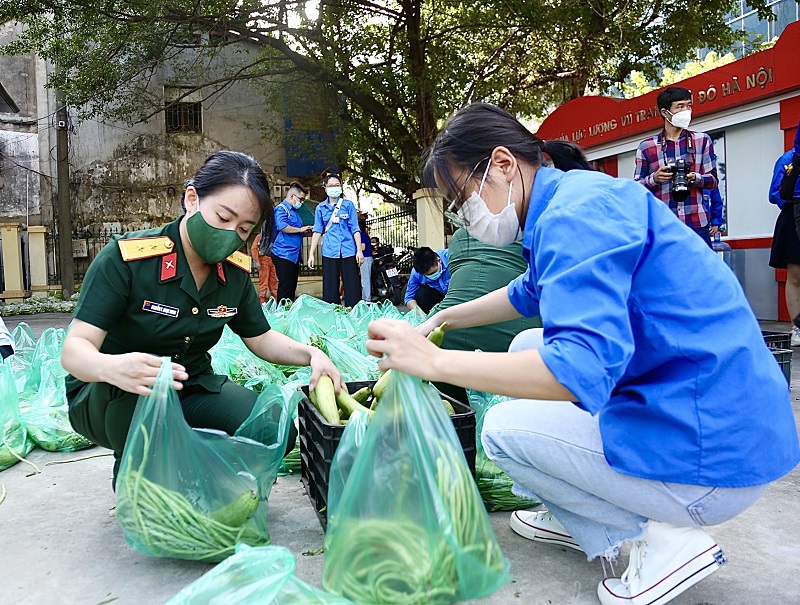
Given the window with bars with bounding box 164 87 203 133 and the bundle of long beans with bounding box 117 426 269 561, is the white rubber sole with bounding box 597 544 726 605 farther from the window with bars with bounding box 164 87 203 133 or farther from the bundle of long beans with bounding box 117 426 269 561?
the window with bars with bounding box 164 87 203 133

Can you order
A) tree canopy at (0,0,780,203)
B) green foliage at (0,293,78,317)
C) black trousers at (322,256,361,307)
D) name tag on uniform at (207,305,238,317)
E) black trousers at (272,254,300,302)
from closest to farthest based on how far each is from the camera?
name tag on uniform at (207,305,238,317), black trousers at (322,256,361,307), black trousers at (272,254,300,302), tree canopy at (0,0,780,203), green foliage at (0,293,78,317)

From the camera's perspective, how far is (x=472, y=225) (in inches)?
70.1

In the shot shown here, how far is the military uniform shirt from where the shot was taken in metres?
2.00

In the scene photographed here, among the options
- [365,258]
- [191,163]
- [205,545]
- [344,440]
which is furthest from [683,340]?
[191,163]

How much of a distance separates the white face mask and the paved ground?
0.88 metres

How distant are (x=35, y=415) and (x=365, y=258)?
789cm

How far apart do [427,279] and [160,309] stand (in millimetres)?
3593

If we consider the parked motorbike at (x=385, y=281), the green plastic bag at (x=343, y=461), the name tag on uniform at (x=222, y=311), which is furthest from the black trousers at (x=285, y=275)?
the green plastic bag at (x=343, y=461)

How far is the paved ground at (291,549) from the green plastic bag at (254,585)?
0.34m

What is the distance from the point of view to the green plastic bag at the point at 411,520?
4.84 feet

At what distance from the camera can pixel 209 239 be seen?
2.09 meters

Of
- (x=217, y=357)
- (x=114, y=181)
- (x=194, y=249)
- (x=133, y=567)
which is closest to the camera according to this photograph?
(x=133, y=567)

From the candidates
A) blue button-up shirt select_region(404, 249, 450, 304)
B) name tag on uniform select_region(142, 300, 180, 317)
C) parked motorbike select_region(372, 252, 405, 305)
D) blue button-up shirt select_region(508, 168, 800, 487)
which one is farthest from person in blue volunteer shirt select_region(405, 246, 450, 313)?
parked motorbike select_region(372, 252, 405, 305)

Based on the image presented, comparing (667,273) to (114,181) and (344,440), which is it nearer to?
(344,440)
